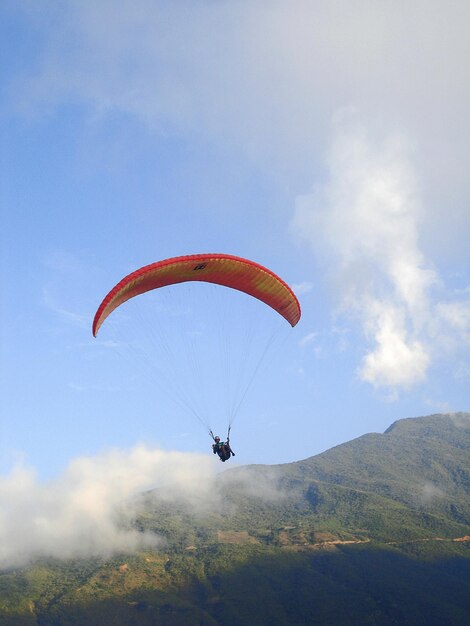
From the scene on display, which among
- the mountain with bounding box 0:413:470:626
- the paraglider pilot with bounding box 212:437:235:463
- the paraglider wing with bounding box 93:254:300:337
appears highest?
the paraglider wing with bounding box 93:254:300:337

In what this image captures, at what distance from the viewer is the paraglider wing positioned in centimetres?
2645

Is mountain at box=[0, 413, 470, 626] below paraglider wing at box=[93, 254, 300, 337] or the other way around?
below

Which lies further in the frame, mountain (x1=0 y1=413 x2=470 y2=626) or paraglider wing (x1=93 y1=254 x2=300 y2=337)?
mountain (x1=0 y1=413 x2=470 y2=626)

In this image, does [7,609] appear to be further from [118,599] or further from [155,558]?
[155,558]

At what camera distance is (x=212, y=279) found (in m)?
31.6

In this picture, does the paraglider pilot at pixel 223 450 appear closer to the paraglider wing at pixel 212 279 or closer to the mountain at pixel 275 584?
the paraglider wing at pixel 212 279

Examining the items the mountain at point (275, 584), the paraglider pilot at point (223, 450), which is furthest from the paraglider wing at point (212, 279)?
the mountain at point (275, 584)

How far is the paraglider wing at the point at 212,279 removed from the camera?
2645 centimetres

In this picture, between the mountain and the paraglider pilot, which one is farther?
the mountain

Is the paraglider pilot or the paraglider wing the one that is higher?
the paraglider wing

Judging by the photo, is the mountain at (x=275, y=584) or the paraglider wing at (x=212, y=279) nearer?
the paraglider wing at (x=212, y=279)

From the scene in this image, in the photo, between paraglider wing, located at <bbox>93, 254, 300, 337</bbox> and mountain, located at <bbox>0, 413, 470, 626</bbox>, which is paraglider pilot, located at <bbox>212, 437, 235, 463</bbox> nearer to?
paraglider wing, located at <bbox>93, 254, 300, 337</bbox>

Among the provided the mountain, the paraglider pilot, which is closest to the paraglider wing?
the paraglider pilot

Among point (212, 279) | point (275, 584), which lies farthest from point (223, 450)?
point (275, 584)
